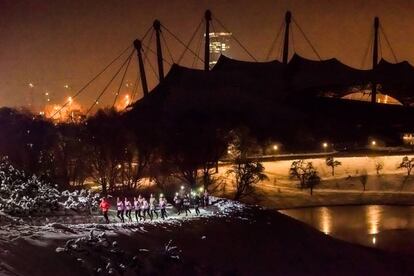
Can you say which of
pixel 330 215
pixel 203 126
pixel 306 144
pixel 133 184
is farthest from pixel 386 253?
pixel 306 144

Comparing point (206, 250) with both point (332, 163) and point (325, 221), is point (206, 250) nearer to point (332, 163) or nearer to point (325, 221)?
point (325, 221)

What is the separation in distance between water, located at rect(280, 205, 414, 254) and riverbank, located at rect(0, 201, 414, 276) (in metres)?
4.04

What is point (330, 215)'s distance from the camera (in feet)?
121

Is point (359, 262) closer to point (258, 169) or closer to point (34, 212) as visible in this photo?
point (34, 212)

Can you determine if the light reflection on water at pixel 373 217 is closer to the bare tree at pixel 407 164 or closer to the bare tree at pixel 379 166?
the bare tree at pixel 379 166

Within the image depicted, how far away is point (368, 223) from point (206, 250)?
16721mm

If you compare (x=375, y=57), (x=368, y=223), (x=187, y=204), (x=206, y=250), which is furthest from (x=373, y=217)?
(x=375, y=57)

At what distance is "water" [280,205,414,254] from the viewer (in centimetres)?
2878

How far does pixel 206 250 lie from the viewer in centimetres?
1969

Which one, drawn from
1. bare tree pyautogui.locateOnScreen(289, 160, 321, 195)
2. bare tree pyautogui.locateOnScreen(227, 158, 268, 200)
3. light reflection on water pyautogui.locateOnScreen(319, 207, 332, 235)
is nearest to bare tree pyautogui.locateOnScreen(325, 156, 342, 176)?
bare tree pyautogui.locateOnScreen(289, 160, 321, 195)

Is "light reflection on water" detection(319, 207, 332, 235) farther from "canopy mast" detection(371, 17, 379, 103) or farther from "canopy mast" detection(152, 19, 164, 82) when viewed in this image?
"canopy mast" detection(371, 17, 379, 103)

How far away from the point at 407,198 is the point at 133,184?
64.8 ft

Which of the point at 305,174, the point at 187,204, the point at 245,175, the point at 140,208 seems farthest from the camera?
the point at 305,174

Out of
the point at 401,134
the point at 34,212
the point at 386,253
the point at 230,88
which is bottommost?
the point at 386,253
